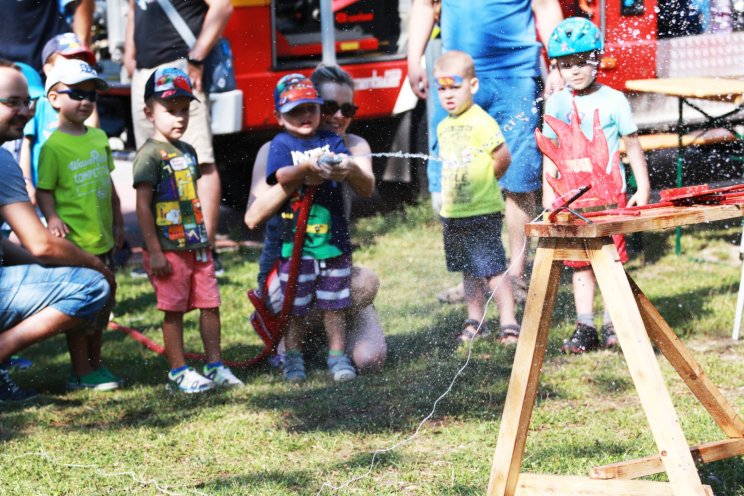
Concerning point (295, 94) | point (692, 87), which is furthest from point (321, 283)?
point (692, 87)

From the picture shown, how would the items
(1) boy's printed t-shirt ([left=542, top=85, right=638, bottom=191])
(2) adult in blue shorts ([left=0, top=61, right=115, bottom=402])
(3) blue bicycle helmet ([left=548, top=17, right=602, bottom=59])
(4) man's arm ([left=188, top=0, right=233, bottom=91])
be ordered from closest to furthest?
1. (3) blue bicycle helmet ([left=548, top=17, right=602, bottom=59])
2. (1) boy's printed t-shirt ([left=542, top=85, right=638, bottom=191])
3. (2) adult in blue shorts ([left=0, top=61, right=115, bottom=402])
4. (4) man's arm ([left=188, top=0, right=233, bottom=91])

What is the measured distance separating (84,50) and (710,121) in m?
3.68

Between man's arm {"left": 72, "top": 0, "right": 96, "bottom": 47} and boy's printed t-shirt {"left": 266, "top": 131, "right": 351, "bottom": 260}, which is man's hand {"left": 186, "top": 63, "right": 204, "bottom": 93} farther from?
boy's printed t-shirt {"left": 266, "top": 131, "right": 351, "bottom": 260}

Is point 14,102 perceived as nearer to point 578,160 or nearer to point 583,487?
point 578,160

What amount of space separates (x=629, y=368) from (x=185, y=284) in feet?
7.67

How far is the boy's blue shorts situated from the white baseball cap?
1694mm

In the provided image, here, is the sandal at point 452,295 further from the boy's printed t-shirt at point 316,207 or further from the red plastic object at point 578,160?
the red plastic object at point 578,160

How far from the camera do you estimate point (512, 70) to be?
455 cm

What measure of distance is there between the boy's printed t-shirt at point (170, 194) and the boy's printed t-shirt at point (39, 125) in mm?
854

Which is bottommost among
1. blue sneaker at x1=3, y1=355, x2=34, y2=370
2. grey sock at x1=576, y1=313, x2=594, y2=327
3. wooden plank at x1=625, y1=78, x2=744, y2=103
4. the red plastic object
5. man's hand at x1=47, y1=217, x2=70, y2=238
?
blue sneaker at x1=3, y1=355, x2=34, y2=370

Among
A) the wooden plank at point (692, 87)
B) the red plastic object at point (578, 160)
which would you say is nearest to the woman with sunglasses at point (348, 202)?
the wooden plank at point (692, 87)

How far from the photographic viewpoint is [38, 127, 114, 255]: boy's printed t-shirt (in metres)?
4.59

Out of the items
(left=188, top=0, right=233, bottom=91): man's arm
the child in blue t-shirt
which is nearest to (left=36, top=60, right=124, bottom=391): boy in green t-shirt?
the child in blue t-shirt

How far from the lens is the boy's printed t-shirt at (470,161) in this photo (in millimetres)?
4469
